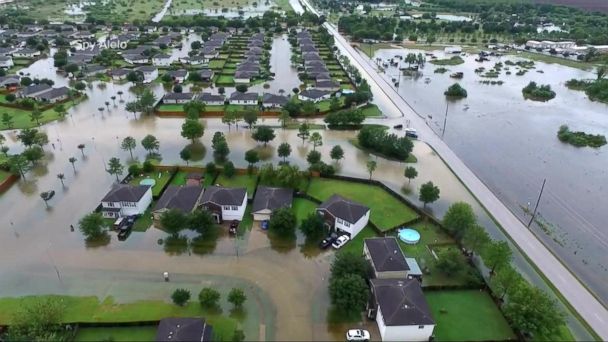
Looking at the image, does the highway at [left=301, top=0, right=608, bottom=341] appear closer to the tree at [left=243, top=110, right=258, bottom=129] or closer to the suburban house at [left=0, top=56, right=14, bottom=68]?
the tree at [left=243, top=110, right=258, bottom=129]

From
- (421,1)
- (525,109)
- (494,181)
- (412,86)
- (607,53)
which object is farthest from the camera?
(421,1)

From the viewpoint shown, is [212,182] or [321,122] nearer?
[212,182]

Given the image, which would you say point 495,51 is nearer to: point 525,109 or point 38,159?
point 525,109

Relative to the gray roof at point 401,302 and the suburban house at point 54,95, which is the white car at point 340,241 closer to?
the gray roof at point 401,302

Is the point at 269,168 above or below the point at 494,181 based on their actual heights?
above

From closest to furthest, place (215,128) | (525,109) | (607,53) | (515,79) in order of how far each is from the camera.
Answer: (215,128)
(525,109)
(515,79)
(607,53)

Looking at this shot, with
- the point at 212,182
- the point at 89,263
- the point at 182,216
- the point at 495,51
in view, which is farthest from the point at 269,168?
the point at 495,51

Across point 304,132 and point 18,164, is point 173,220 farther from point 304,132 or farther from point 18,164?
point 304,132
